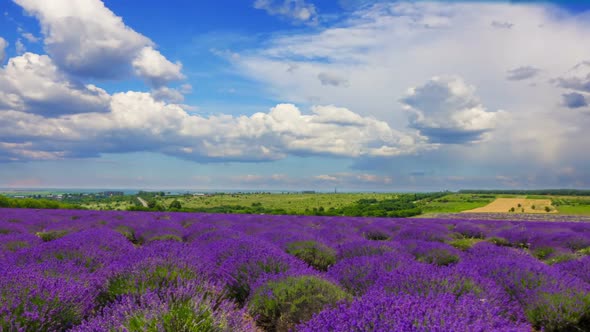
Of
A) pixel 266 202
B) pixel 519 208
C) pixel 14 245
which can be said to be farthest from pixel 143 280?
pixel 266 202

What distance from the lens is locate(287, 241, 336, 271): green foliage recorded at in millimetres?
8547

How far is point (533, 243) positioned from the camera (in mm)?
13797

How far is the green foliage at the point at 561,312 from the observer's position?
4.90 meters

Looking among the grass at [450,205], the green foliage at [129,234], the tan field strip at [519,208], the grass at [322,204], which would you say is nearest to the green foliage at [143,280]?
the green foliage at [129,234]

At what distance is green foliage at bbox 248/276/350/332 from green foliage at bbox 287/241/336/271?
379cm

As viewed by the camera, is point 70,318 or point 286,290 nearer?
point 70,318

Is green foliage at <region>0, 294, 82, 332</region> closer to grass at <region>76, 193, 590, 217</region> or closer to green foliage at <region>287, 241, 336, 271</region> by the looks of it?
green foliage at <region>287, 241, 336, 271</region>

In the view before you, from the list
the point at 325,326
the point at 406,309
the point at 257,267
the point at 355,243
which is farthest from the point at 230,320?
the point at 355,243

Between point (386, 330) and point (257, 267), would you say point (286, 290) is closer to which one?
point (257, 267)

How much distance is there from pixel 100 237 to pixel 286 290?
5.52 meters

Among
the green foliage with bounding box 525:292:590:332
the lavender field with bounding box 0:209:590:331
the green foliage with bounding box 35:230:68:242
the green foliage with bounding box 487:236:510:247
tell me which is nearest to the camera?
the lavender field with bounding box 0:209:590:331

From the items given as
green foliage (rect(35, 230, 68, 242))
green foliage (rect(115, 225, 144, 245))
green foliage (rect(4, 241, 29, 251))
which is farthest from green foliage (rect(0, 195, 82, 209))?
green foliage (rect(4, 241, 29, 251))

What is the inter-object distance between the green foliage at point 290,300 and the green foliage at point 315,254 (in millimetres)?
3794

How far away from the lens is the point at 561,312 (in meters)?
4.89
